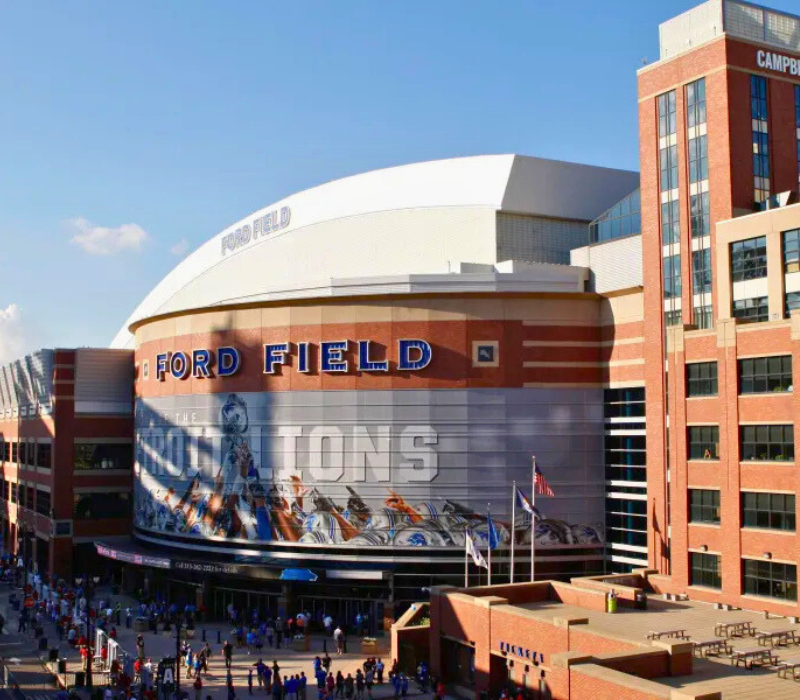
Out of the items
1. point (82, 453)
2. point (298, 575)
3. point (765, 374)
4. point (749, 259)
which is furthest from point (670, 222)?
point (82, 453)

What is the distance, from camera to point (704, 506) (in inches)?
1960

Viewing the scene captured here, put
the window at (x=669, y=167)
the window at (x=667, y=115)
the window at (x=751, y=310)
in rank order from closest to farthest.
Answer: the window at (x=751, y=310)
the window at (x=669, y=167)
the window at (x=667, y=115)

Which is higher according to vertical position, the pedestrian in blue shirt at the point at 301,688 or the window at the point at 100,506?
the window at the point at 100,506

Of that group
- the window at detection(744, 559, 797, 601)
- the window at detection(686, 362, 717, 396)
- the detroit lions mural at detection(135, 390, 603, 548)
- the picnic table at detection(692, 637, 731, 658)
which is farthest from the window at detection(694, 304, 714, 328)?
the picnic table at detection(692, 637, 731, 658)

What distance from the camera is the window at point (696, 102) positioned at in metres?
55.0

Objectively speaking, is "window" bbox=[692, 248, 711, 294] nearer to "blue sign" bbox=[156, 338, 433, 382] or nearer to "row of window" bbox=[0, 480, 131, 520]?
"blue sign" bbox=[156, 338, 433, 382]

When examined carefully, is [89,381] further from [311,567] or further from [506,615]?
[506,615]

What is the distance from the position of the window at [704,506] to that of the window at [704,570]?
69.0 inches

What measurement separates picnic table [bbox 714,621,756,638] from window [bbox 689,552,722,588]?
21.9 feet

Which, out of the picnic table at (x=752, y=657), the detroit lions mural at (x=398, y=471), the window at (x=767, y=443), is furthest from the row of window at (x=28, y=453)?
the picnic table at (x=752, y=657)

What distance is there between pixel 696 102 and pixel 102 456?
55833mm

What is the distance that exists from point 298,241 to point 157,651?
114ft

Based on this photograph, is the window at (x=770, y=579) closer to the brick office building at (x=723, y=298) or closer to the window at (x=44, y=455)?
the brick office building at (x=723, y=298)

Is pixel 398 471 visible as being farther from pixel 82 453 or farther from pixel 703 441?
pixel 82 453
